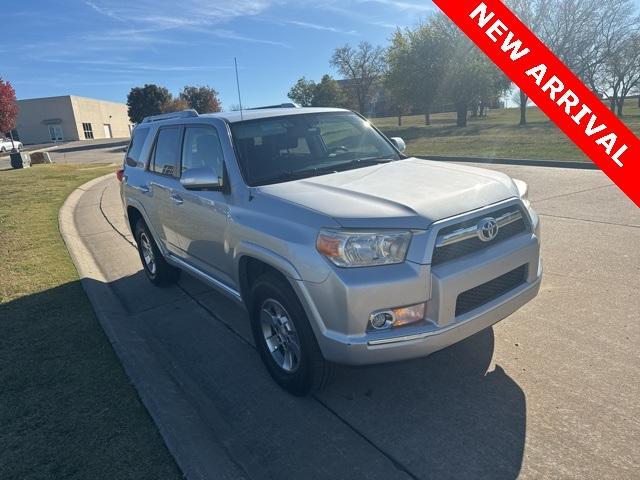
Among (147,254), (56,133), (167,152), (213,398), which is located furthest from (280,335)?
(56,133)

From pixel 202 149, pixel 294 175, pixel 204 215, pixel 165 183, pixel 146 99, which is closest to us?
pixel 294 175

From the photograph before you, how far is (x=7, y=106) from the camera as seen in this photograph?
107 feet

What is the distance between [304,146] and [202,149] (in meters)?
0.93

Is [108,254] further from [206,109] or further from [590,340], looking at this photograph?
[206,109]

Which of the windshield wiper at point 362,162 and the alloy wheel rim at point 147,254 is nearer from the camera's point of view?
the windshield wiper at point 362,162

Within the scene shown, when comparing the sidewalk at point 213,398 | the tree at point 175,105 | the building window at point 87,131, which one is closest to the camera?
the sidewalk at point 213,398

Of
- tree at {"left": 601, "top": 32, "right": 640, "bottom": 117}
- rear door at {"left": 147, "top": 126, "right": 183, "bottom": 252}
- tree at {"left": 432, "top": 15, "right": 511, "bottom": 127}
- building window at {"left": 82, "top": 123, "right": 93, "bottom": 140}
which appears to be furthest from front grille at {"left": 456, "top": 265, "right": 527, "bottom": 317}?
building window at {"left": 82, "top": 123, "right": 93, "bottom": 140}

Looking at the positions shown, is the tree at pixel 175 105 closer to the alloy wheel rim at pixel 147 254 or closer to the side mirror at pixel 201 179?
the alloy wheel rim at pixel 147 254

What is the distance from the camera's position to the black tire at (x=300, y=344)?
2.97m

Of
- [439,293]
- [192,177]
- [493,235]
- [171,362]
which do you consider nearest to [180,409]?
[171,362]

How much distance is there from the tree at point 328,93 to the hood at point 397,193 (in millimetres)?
58370

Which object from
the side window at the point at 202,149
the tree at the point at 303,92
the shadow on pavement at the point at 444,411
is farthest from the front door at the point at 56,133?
the shadow on pavement at the point at 444,411

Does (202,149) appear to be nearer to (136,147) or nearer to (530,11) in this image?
(136,147)

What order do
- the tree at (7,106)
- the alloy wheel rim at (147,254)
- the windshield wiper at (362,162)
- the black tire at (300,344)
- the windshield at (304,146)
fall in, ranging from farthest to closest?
the tree at (7,106) < the alloy wheel rim at (147,254) < the windshield wiper at (362,162) < the windshield at (304,146) < the black tire at (300,344)
